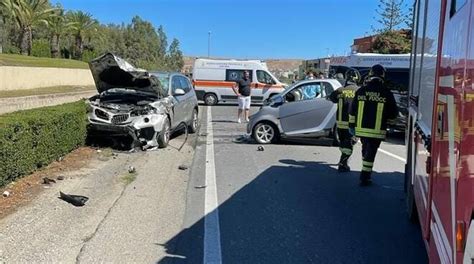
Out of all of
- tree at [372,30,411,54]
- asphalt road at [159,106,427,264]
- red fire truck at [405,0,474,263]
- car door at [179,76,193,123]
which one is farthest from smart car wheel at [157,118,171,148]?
tree at [372,30,411,54]

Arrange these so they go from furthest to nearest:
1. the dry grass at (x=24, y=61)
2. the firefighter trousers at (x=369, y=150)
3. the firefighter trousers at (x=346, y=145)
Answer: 1. the dry grass at (x=24, y=61)
2. the firefighter trousers at (x=346, y=145)
3. the firefighter trousers at (x=369, y=150)

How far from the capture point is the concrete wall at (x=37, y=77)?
82.5 ft

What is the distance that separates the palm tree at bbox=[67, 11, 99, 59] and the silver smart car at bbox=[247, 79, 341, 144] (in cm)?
4946

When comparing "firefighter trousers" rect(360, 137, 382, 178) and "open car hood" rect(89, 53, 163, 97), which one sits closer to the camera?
"firefighter trousers" rect(360, 137, 382, 178)

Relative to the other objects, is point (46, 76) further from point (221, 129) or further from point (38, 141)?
point (38, 141)

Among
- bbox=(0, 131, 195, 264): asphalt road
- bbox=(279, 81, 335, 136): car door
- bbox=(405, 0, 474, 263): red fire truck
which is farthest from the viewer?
bbox=(279, 81, 335, 136): car door

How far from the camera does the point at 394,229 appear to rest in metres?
6.18

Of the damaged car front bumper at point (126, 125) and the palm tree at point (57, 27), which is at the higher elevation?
the palm tree at point (57, 27)

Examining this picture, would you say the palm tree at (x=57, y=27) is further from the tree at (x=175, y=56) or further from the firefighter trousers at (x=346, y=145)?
the firefighter trousers at (x=346, y=145)

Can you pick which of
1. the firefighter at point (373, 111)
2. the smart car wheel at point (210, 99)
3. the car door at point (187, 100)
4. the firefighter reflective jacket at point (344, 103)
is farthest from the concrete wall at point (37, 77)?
the firefighter at point (373, 111)

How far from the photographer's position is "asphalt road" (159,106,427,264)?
534 cm

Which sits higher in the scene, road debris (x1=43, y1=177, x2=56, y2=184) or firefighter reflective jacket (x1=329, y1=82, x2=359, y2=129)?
firefighter reflective jacket (x1=329, y1=82, x2=359, y2=129)

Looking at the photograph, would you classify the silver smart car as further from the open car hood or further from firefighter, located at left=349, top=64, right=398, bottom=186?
firefighter, located at left=349, top=64, right=398, bottom=186

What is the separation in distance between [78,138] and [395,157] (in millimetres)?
6414
